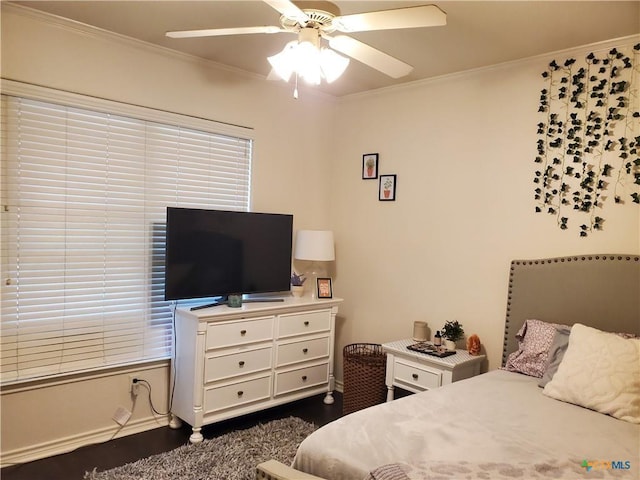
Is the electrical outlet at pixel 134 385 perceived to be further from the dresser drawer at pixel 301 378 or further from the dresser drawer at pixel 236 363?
the dresser drawer at pixel 301 378

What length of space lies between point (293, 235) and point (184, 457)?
75.3 inches

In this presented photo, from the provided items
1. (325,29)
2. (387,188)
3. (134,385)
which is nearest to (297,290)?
(387,188)

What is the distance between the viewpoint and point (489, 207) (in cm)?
329

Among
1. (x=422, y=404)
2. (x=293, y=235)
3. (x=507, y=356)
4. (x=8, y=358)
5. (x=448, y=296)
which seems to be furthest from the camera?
(x=293, y=235)

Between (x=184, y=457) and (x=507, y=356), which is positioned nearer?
(x=184, y=457)

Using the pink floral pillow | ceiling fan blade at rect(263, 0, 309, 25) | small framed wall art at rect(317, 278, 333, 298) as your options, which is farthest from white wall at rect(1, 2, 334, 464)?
the pink floral pillow

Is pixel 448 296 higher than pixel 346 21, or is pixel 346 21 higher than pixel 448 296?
pixel 346 21

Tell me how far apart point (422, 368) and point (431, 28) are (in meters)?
2.10

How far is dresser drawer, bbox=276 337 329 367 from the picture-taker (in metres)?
3.50

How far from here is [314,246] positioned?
3.81 metres

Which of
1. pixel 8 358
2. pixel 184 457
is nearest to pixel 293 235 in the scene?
pixel 184 457

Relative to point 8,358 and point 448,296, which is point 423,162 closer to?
point 448,296

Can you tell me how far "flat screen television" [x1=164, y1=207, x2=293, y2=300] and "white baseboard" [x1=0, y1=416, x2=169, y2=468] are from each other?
917mm

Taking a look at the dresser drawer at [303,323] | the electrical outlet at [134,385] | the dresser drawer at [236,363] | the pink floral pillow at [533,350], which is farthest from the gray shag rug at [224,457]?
the pink floral pillow at [533,350]
